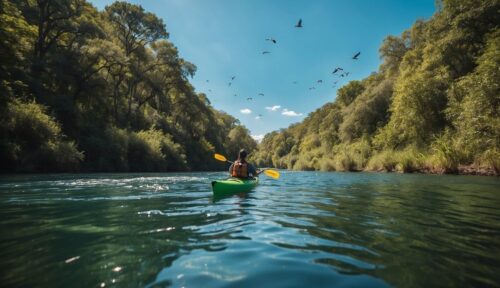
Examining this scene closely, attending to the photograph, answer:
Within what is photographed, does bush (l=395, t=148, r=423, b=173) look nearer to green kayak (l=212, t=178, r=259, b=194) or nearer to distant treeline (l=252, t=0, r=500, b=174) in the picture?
distant treeline (l=252, t=0, r=500, b=174)

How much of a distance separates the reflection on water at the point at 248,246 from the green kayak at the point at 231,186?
74.4 inches

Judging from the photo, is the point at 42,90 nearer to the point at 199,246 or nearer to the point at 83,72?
the point at 83,72

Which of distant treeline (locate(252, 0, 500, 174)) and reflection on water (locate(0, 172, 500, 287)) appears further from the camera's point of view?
distant treeline (locate(252, 0, 500, 174))

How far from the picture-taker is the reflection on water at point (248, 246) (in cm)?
272

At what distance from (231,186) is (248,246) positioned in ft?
18.0

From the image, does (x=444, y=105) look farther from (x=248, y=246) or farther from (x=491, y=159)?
(x=248, y=246)

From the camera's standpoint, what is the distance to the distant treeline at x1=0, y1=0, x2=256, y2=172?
16.9 m

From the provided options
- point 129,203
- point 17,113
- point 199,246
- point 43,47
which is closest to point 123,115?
point 43,47

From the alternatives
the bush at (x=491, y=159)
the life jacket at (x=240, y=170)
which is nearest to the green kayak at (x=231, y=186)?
the life jacket at (x=240, y=170)

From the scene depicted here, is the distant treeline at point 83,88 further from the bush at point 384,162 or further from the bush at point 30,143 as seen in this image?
the bush at point 384,162

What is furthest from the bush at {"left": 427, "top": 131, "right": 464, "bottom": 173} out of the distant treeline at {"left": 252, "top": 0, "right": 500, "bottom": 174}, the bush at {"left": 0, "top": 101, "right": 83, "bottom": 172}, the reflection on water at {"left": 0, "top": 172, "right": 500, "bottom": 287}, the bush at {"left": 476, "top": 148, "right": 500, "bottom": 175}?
the bush at {"left": 0, "top": 101, "right": 83, "bottom": 172}

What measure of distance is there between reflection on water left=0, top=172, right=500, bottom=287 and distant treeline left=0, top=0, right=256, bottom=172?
42.8 ft

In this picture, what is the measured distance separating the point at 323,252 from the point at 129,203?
5.38 m

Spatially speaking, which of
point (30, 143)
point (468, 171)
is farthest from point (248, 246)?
point (468, 171)
